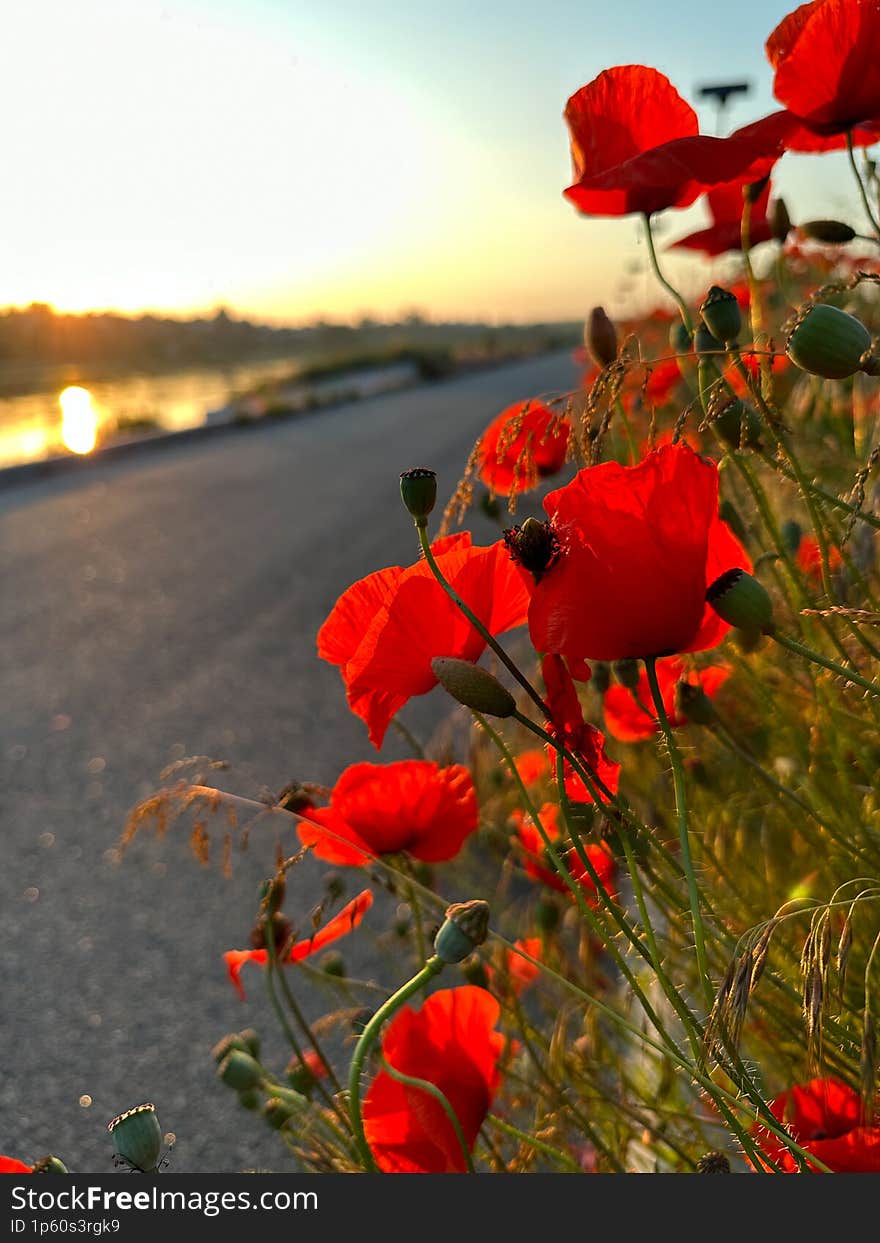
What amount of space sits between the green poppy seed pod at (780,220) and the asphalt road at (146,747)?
128 centimetres

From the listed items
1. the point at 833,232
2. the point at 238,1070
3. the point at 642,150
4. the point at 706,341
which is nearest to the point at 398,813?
the point at 238,1070

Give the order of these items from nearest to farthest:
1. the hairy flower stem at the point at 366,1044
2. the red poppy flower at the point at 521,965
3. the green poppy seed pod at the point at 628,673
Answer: the hairy flower stem at the point at 366,1044
the green poppy seed pod at the point at 628,673
the red poppy flower at the point at 521,965

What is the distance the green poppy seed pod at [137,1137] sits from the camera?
648mm

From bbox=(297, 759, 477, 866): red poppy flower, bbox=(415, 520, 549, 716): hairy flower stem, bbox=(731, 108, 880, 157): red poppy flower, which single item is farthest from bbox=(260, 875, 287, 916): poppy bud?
bbox=(731, 108, 880, 157): red poppy flower

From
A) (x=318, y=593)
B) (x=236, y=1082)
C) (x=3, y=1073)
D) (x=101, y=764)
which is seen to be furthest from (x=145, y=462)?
(x=236, y=1082)

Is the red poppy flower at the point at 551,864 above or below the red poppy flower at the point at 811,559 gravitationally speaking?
below

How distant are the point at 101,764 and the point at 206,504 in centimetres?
407

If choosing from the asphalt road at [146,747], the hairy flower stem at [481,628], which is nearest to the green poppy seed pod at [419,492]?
the hairy flower stem at [481,628]

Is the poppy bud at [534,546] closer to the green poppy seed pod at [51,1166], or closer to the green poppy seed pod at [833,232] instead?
the green poppy seed pod at [51,1166]

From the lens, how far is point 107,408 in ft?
51.8

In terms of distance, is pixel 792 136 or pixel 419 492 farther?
pixel 792 136

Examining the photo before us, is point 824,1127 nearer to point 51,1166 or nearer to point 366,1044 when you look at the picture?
point 366,1044

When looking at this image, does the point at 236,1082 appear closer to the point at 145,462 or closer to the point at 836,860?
the point at 836,860

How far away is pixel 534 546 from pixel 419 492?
9 centimetres
